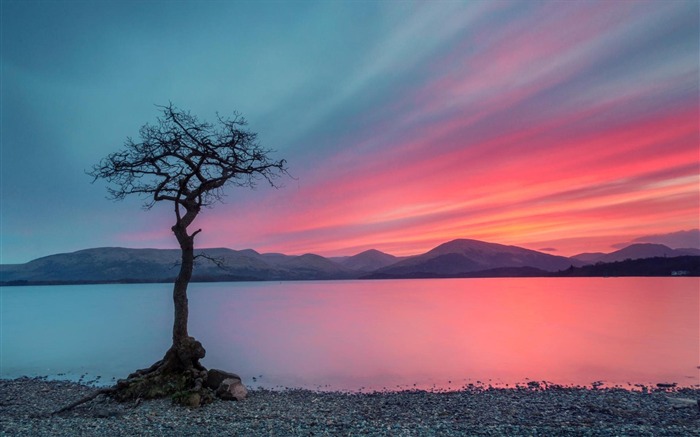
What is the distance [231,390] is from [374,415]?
4557 mm

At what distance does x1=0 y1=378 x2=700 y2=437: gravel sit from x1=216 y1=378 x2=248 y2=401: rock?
0.84ft

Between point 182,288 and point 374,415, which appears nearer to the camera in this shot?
point 374,415

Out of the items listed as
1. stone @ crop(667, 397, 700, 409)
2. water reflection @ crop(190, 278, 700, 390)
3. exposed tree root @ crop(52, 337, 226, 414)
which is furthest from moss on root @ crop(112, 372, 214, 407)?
stone @ crop(667, 397, 700, 409)

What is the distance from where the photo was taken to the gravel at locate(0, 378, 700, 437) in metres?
9.78

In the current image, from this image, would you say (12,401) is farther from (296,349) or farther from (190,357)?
(296,349)

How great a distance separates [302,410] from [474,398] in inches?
223

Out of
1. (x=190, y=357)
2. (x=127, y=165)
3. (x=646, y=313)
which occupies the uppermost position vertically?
(x=127, y=165)

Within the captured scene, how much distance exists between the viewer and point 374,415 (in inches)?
471

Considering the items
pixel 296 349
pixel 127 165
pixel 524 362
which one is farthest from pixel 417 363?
pixel 127 165

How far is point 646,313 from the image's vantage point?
5347cm

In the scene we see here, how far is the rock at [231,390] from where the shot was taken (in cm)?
1344

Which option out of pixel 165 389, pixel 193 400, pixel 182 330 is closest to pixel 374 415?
pixel 193 400

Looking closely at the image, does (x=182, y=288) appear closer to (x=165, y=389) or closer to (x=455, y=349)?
(x=165, y=389)

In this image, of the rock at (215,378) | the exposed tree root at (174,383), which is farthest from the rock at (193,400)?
the rock at (215,378)
